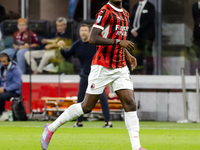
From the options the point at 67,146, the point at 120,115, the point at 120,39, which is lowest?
the point at 120,115

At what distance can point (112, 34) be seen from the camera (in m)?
7.49

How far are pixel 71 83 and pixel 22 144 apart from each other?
8.74m

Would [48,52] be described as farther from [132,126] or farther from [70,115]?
[132,126]

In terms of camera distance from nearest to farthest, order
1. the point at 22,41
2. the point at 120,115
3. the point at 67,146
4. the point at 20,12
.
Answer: the point at 67,146, the point at 120,115, the point at 22,41, the point at 20,12

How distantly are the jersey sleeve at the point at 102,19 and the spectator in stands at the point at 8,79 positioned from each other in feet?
30.5

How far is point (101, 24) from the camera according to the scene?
734cm

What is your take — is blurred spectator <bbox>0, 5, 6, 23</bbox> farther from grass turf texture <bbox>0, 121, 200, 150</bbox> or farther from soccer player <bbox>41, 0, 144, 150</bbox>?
soccer player <bbox>41, 0, 144, 150</bbox>

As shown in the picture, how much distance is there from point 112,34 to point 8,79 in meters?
9.40

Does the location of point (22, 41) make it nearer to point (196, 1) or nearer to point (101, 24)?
point (196, 1)

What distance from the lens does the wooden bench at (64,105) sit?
16.2m

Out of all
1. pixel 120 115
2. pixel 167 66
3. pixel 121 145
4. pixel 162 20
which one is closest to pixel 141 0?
pixel 162 20

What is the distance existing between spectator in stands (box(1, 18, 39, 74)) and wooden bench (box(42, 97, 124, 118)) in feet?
5.82

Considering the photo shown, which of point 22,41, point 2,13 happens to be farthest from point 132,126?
point 2,13

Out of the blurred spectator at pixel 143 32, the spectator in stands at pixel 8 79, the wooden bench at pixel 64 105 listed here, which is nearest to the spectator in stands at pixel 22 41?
the spectator in stands at pixel 8 79
